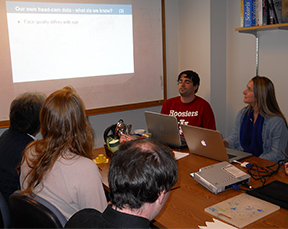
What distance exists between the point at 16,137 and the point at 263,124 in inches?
74.4

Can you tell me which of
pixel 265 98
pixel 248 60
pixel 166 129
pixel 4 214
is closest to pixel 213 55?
pixel 248 60

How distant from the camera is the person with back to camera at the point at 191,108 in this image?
10.5 ft

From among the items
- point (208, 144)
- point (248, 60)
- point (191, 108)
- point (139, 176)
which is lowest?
point (208, 144)

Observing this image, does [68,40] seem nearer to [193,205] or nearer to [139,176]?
[193,205]

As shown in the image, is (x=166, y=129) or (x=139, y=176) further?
(x=166, y=129)

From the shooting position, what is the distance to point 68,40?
336 centimetres

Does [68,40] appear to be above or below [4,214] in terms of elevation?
above

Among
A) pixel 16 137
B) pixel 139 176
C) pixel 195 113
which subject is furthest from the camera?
pixel 195 113

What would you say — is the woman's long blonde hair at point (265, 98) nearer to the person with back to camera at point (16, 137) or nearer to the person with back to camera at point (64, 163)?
the person with back to camera at point (64, 163)

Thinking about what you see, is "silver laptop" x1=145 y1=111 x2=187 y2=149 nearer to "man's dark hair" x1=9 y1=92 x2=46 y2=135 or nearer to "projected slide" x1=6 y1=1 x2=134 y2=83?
"man's dark hair" x1=9 y1=92 x2=46 y2=135

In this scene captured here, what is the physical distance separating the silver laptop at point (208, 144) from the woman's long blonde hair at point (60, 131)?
89cm

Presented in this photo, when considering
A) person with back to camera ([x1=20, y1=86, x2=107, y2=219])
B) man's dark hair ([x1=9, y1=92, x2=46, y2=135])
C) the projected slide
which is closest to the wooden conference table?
person with back to camera ([x1=20, y1=86, x2=107, y2=219])

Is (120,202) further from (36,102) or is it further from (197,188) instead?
(36,102)

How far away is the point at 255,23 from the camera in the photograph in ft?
9.89
